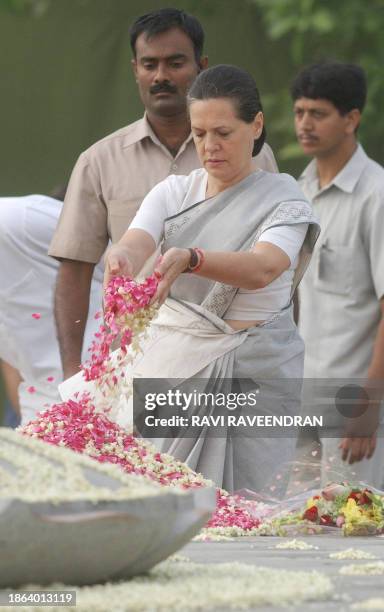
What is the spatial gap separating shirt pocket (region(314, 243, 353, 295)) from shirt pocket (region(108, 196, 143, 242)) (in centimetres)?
110

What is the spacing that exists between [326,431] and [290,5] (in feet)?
7.10

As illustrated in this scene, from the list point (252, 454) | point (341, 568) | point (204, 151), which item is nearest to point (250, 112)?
point (204, 151)

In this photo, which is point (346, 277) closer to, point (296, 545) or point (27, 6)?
point (27, 6)

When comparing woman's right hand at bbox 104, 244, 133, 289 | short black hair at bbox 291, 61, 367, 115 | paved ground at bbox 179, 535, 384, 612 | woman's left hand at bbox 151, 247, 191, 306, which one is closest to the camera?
paved ground at bbox 179, 535, 384, 612

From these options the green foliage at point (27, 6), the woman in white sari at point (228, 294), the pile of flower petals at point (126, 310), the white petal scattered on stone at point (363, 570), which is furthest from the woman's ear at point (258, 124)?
the green foliage at point (27, 6)

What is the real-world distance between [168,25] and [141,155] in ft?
1.47

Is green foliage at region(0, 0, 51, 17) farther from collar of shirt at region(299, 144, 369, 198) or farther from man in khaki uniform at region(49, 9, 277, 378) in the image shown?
man in khaki uniform at region(49, 9, 277, 378)

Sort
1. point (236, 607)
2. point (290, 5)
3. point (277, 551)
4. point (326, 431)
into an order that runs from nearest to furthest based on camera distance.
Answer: point (236, 607) → point (277, 551) → point (326, 431) → point (290, 5)

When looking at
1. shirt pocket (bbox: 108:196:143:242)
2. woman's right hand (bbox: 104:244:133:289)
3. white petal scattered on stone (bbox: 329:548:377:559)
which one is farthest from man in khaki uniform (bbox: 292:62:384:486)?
white petal scattered on stone (bbox: 329:548:377:559)

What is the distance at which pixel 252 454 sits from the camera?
191 inches

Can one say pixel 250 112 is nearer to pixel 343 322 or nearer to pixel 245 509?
pixel 245 509

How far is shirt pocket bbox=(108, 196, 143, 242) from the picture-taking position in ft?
17.7

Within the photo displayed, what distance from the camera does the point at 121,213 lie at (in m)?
5.43

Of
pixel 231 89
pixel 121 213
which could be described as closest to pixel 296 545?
pixel 231 89
